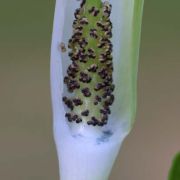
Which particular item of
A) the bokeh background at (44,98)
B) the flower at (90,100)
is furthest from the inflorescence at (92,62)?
the bokeh background at (44,98)

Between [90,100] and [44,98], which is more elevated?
[90,100]

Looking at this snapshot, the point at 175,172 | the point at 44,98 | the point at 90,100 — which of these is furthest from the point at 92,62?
the point at 44,98

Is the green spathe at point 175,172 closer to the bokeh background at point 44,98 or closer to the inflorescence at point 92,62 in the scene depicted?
the inflorescence at point 92,62

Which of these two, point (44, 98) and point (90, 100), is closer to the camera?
point (90, 100)

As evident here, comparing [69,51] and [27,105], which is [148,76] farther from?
[69,51]

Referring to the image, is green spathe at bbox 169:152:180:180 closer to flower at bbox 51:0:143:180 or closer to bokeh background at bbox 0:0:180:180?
flower at bbox 51:0:143:180

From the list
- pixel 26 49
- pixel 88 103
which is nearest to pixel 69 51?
pixel 88 103

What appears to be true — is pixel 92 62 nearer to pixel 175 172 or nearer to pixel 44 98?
pixel 175 172
